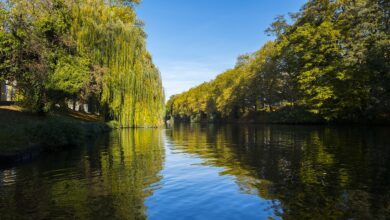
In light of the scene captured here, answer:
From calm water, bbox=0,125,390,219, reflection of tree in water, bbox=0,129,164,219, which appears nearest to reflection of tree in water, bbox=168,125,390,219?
calm water, bbox=0,125,390,219

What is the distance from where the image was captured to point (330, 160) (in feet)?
45.2

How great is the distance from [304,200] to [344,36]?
37438 millimetres

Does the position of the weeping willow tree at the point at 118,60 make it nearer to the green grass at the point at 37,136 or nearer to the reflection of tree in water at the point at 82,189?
the green grass at the point at 37,136

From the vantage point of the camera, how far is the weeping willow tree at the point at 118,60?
34.8 meters

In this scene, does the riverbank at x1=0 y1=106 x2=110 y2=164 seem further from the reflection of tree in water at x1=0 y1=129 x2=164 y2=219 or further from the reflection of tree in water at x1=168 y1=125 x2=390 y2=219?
the reflection of tree in water at x1=168 y1=125 x2=390 y2=219

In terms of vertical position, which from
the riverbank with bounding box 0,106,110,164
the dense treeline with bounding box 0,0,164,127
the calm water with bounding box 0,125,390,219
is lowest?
the calm water with bounding box 0,125,390,219

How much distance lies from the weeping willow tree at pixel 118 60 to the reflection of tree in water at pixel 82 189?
2093 centimetres

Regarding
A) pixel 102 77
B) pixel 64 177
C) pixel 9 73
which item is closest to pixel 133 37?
pixel 102 77

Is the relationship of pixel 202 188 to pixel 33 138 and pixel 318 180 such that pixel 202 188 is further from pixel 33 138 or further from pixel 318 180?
pixel 33 138

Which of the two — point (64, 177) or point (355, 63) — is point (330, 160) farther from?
point (355, 63)

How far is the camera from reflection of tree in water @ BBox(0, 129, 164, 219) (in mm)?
7320

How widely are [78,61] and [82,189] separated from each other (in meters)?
23.9

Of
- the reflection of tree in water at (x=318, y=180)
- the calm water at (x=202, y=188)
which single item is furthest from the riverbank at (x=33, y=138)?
the reflection of tree in water at (x=318, y=180)

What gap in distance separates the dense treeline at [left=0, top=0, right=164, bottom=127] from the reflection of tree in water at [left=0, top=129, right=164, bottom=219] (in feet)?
47.1
